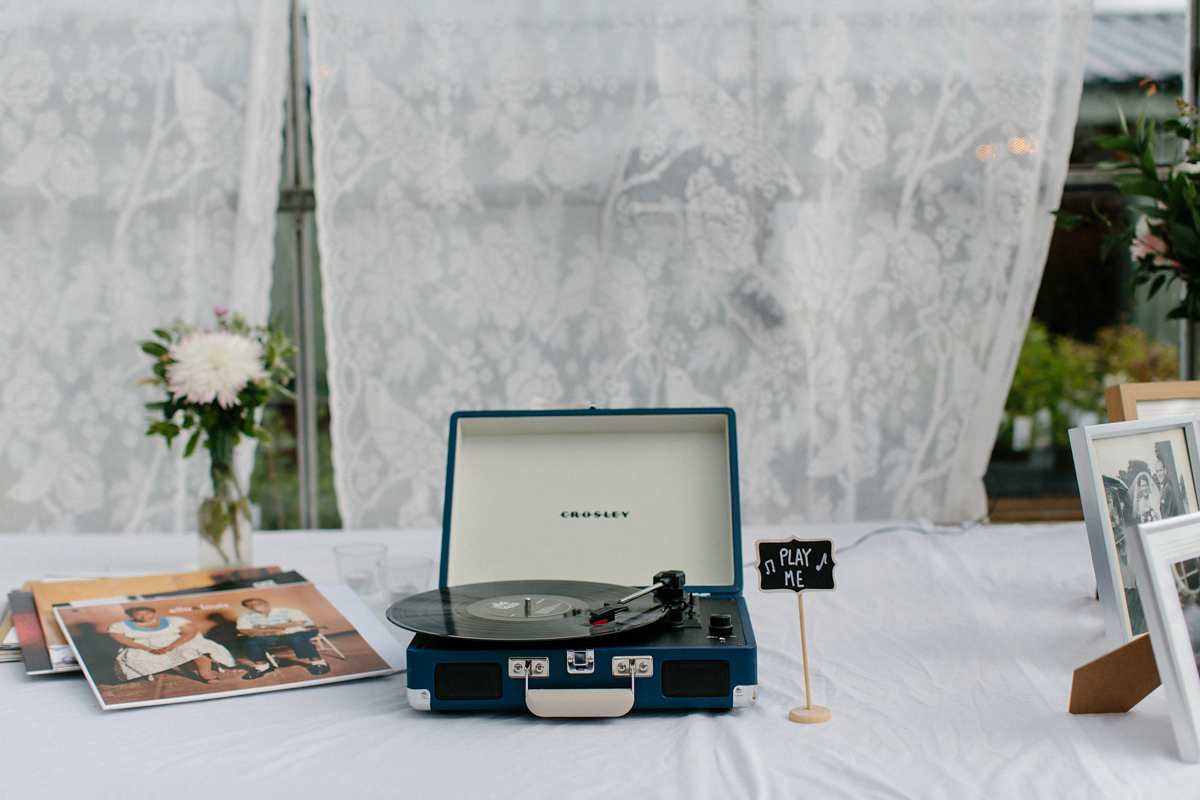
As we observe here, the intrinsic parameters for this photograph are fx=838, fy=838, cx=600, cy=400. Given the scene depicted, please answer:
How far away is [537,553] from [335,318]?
938 mm

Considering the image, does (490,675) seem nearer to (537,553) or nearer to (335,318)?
(537,553)

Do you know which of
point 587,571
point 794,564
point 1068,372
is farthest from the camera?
point 1068,372

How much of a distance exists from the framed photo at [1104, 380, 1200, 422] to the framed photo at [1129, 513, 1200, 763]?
13.9 inches

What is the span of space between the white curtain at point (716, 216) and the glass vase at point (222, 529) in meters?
0.48

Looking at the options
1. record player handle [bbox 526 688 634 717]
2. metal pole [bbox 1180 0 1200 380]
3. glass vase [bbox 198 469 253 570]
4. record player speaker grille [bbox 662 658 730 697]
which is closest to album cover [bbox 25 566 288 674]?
glass vase [bbox 198 469 253 570]

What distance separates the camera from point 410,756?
25.6 inches

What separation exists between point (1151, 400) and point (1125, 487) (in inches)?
7.9

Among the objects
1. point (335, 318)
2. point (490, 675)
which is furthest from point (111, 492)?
point (490, 675)

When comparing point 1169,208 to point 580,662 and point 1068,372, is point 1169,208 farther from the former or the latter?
point 580,662

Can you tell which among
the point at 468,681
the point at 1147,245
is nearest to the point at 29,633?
the point at 468,681

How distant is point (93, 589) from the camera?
3.30 ft

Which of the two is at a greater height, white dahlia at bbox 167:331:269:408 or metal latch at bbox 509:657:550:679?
white dahlia at bbox 167:331:269:408

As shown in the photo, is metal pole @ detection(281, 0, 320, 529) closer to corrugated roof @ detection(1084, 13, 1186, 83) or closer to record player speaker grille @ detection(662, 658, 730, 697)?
record player speaker grille @ detection(662, 658, 730, 697)

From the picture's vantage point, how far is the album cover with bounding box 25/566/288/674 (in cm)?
86
